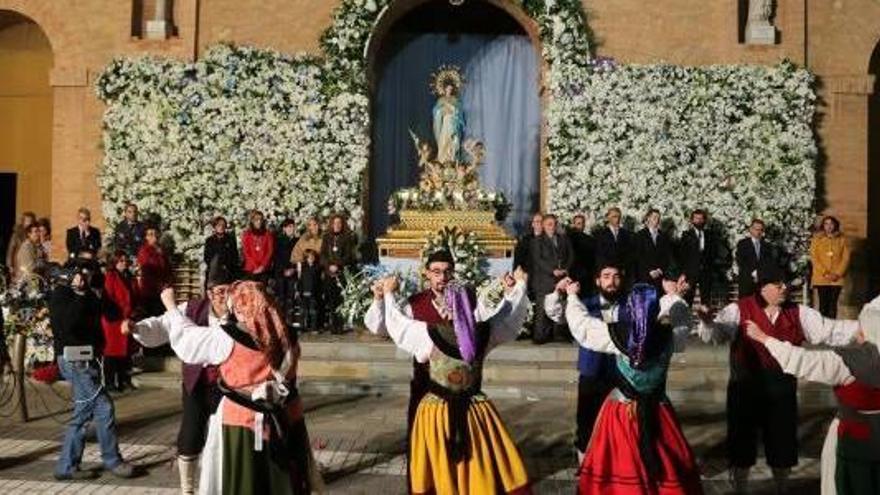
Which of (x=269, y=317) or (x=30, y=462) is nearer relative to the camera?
(x=269, y=317)

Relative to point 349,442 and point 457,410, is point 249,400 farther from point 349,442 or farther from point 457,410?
point 349,442

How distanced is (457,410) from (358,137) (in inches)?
423

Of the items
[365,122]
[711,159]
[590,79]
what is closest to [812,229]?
[711,159]

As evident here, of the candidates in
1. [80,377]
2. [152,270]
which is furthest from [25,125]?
[80,377]

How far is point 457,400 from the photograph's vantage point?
5594mm

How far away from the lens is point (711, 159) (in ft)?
51.3

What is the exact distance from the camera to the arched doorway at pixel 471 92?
18156mm

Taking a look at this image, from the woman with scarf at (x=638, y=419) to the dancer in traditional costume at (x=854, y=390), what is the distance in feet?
2.55

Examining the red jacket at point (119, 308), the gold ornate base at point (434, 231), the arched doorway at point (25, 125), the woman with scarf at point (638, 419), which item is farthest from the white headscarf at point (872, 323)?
the arched doorway at point (25, 125)

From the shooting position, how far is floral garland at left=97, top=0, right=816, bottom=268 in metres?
15.6

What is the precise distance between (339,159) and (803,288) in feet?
25.8

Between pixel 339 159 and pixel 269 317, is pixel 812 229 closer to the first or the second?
pixel 339 159

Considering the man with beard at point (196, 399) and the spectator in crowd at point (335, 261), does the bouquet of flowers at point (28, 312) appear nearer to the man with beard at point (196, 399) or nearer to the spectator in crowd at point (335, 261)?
the spectator in crowd at point (335, 261)

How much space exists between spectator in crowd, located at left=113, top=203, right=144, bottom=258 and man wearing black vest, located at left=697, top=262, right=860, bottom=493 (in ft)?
31.7
